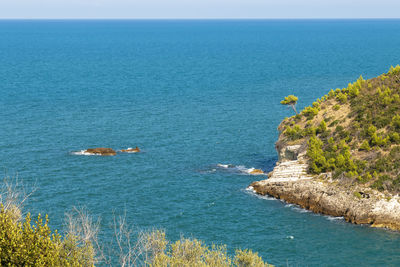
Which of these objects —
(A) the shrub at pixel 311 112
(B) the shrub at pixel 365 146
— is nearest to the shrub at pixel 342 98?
(A) the shrub at pixel 311 112

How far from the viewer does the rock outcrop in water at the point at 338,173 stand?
73.7m

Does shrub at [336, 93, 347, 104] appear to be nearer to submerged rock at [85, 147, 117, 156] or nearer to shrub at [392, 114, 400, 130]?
shrub at [392, 114, 400, 130]

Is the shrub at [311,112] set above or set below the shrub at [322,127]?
above

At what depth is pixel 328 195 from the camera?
254 feet

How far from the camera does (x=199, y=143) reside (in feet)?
372

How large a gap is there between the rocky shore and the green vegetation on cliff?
5.25 feet

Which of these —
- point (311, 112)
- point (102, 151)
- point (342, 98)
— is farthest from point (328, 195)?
point (102, 151)

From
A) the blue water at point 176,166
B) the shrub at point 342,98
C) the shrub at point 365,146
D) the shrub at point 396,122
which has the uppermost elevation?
the shrub at point 342,98

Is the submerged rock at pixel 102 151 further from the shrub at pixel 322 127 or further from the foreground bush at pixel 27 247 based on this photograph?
the foreground bush at pixel 27 247

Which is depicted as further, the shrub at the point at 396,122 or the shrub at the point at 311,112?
the shrub at the point at 311,112

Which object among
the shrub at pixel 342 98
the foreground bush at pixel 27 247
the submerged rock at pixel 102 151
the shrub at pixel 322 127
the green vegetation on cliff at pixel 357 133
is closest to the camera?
the foreground bush at pixel 27 247

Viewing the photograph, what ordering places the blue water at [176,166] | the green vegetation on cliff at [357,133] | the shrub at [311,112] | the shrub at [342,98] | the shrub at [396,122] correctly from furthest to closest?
1. the shrub at [311,112]
2. the shrub at [342,98]
3. the shrub at [396,122]
4. the green vegetation on cliff at [357,133]
5. the blue water at [176,166]

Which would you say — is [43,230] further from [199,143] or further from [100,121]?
[100,121]

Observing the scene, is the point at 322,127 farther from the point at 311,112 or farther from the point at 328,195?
the point at 328,195
